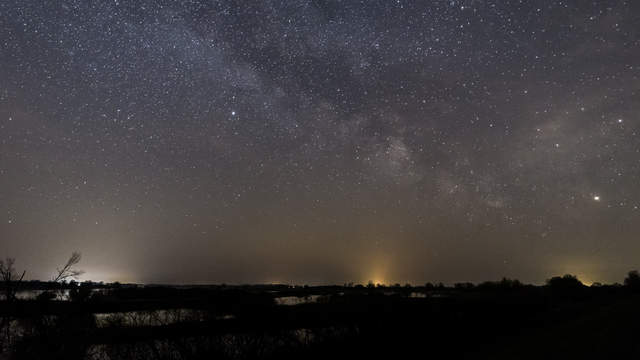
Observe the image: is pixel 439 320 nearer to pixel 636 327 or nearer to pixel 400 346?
pixel 400 346

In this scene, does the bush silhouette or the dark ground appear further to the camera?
the bush silhouette

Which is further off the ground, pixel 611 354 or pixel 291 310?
pixel 291 310

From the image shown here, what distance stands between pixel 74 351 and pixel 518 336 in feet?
50.3

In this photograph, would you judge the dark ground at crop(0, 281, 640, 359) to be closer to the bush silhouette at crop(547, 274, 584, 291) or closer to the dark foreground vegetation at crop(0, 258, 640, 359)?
the dark foreground vegetation at crop(0, 258, 640, 359)

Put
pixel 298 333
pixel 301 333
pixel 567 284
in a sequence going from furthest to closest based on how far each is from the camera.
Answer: pixel 567 284
pixel 301 333
pixel 298 333

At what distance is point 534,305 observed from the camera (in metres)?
25.6

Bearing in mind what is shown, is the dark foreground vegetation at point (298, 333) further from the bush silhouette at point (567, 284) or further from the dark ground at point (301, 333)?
the bush silhouette at point (567, 284)

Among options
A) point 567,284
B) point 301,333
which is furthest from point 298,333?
point 567,284

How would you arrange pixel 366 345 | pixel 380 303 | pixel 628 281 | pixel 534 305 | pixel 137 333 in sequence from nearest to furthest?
1. pixel 137 333
2. pixel 366 345
3. pixel 380 303
4. pixel 534 305
5. pixel 628 281

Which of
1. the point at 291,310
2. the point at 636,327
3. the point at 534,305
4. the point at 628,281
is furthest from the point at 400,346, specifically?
the point at 628,281

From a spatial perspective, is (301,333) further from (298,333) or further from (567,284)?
(567,284)

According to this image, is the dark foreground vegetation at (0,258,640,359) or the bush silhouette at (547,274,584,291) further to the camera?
the bush silhouette at (547,274,584,291)

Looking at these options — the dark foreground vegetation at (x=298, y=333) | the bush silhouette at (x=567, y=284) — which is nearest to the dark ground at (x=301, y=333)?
the dark foreground vegetation at (x=298, y=333)

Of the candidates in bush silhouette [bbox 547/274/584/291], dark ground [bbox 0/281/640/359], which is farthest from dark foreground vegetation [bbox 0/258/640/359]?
bush silhouette [bbox 547/274/584/291]
